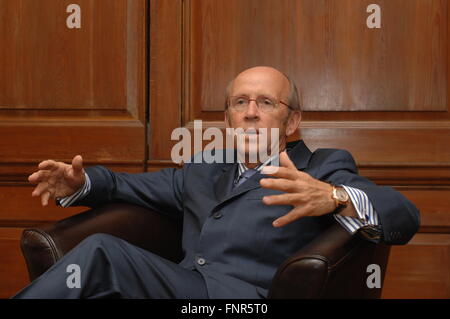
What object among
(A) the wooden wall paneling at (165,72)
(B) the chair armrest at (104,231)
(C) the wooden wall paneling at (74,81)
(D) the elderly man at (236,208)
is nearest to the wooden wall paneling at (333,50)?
(A) the wooden wall paneling at (165,72)

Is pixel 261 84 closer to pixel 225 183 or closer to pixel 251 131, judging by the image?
pixel 251 131

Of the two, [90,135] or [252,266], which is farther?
[90,135]

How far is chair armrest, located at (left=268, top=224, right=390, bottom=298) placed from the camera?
122cm

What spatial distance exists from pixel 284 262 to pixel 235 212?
40 centimetres

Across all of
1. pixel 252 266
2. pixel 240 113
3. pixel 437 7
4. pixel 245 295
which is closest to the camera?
pixel 245 295

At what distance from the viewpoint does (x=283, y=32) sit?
2.29 metres

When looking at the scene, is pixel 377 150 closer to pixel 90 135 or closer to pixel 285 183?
pixel 285 183

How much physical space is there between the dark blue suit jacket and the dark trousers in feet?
0.52

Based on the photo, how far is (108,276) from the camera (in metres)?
1.34

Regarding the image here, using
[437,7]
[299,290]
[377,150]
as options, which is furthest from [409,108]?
[299,290]

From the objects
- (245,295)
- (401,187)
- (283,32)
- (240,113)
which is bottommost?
(245,295)

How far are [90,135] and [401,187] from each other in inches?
55.8

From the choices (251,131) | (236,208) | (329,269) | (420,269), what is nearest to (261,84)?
(251,131)

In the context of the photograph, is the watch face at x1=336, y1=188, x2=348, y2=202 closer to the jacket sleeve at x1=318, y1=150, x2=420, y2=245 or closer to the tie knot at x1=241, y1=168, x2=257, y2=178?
the jacket sleeve at x1=318, y1=150, x2=420, y2=245
